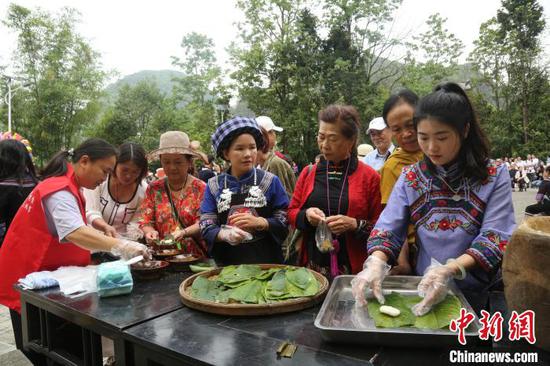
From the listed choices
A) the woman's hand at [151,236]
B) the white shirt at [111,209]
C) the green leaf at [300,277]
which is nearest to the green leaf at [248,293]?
the green leaf at [300,277]

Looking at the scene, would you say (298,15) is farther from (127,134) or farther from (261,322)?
(261,322)

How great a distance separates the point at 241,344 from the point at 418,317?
61cm

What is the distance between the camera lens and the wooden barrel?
118 centimetres

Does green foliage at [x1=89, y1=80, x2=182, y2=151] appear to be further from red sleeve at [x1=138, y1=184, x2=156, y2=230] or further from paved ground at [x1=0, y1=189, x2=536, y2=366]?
red sleeve at [x1=138, y1=184, x2=156, y2=230]

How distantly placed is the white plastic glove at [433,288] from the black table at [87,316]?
1003mm

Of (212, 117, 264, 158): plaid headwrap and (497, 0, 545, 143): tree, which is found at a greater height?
(497, 0, 545, 143): tree

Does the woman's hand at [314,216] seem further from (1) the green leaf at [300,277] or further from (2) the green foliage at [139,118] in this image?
(2) the green foliage at [139,118]

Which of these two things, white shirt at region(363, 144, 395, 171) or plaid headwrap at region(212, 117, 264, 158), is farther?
white shirt at region(363, 144, 395, 171)

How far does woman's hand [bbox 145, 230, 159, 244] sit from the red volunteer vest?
17.1 inches

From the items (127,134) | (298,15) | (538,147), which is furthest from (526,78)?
(127,134)

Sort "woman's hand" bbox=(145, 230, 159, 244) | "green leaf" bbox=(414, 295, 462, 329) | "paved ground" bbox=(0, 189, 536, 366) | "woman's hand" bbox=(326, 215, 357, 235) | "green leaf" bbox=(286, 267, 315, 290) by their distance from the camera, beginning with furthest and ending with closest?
"paved ground" bbox=(0, 189, 536, 366) < "woman's hand" bbox=(145, 230, 159, 244) < "woman's hand" bbox=(326, 215, 357, 235) < "green leaf" bbox=(286, 267, 315, 290) < "green leaf" bbox=(414, 295, 462, 329)

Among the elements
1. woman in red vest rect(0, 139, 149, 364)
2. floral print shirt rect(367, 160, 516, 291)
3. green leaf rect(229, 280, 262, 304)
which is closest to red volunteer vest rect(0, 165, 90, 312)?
woman in red vest rect(0, 139, 149, 364)

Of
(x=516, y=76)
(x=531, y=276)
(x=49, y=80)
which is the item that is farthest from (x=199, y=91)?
(x=531, y=276)

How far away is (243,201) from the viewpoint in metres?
2.40
